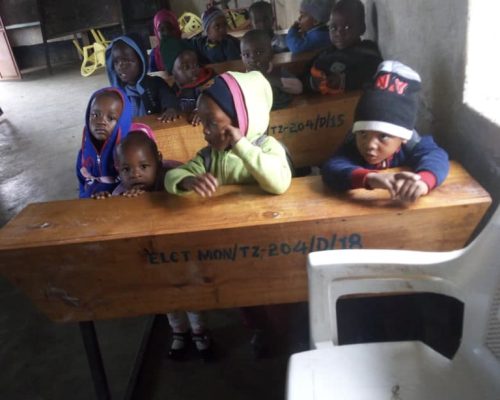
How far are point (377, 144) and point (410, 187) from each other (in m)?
0.21

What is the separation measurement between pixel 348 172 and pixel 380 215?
0.18m

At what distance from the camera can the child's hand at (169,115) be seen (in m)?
2.33

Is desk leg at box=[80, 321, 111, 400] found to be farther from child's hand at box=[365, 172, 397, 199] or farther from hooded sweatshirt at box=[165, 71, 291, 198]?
child's hand at box=[365, 172, 397, 199]

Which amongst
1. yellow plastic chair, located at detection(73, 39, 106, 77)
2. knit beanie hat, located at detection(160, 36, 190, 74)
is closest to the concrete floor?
knit beanie hat, located at detection(160, 36, 190, 74)

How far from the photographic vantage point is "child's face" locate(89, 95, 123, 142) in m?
1.96

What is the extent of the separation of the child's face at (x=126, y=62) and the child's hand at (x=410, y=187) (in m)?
1.97

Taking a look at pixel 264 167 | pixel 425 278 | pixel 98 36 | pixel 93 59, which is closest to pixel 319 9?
pixel 264 167

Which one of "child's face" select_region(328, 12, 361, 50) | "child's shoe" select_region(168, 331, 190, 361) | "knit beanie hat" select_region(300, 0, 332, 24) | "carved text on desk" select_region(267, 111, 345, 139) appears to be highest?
"knit beanie hat" select_region(300, 0, 332, 24)

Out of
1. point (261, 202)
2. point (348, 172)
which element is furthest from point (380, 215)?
point (261, 202)

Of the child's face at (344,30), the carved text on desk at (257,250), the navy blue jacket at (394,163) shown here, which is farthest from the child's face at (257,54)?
the carved text on desk at (257,250)

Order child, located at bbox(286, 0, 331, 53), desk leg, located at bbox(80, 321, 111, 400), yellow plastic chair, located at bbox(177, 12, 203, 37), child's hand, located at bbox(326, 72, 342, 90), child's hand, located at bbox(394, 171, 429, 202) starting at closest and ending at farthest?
child's hand, located at bbox(394, 171, 429, 202), desk leg, located at bbox(80, 321, 111, 400), child's hand, located at bbox(326, 72, 342, 90), child, located at bbox(286, 0, 331, 53), yellow plastic chair, located at bbox(177, 12, 203, 37)

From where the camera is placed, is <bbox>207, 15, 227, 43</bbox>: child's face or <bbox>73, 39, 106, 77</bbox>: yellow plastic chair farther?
<bbox>73, 39, 106, 77</bbox>: yellow plastic chair

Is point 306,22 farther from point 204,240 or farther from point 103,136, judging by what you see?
point 204,240

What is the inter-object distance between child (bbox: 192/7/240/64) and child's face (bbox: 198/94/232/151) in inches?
109
